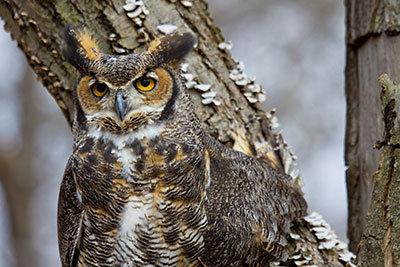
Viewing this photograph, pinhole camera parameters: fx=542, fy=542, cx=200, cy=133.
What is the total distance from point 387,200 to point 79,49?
1250mm

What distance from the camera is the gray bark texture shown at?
152 cm

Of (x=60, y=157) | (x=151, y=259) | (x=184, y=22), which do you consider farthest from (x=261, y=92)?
(x=60, y=157)

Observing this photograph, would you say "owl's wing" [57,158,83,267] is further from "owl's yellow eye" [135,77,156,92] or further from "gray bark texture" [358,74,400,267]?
"gray bark texture" [358,74,400,267]

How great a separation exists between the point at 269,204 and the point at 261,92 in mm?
715

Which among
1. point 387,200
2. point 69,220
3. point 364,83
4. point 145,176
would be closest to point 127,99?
point 145,176

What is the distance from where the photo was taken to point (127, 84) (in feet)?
6.33

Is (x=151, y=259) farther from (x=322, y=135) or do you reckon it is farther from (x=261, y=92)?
(x=322, y=135)

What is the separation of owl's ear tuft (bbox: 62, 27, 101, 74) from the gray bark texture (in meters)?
1.06

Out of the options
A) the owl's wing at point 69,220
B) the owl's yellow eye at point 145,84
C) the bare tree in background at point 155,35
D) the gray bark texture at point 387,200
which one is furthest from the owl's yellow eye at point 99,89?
the gray bark texture at point 387,200

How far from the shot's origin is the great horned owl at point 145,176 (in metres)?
1.99

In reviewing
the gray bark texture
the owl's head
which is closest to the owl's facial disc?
the owl's head

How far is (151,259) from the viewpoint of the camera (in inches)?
81.2

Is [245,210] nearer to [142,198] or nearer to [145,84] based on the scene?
[142,198]

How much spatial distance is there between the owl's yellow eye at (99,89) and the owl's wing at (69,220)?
411 millimetres
